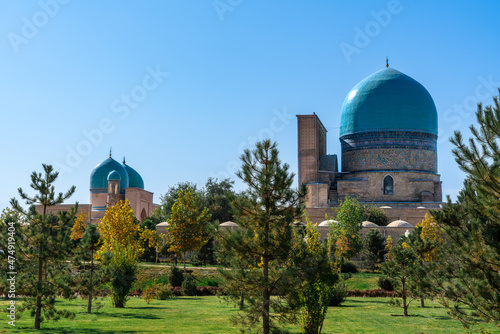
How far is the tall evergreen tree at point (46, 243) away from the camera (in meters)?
11.8

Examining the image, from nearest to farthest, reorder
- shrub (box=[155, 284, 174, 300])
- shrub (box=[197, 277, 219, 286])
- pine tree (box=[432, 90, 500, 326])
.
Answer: pine tree (box=[432, 90, 500, 326]) < shrub (box=[155, 284, 174, 300]) < shrub (box=[197, 277, 219, 286])

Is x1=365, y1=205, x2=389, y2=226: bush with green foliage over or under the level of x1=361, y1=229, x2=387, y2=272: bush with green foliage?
over

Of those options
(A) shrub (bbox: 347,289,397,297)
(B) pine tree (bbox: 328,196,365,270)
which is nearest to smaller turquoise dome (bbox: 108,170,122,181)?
(B) pine tree (bbox: 328,196,365,270)

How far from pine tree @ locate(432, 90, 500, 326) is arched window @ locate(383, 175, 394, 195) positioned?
Answer: 112 feet

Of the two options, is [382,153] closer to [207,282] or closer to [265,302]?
[207,282]

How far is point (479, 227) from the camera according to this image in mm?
8930

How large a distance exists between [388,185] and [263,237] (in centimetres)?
3469

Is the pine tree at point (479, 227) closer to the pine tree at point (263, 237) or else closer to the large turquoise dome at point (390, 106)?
the pine tree at point (263, 237)

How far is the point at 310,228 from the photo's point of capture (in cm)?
1215

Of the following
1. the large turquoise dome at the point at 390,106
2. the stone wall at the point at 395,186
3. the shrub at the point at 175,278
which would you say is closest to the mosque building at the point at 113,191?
the stone wall at the point at 395,186

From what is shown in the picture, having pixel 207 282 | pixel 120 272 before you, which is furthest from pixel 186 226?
pixel 120 272

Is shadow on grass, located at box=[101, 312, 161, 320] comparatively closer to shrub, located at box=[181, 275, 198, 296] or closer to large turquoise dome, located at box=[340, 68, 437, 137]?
shrub, located at box=[181, 275, 198, 296]

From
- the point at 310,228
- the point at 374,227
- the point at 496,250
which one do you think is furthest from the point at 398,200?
the point at 496,250

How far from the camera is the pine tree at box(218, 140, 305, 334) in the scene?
1006 centimetres
